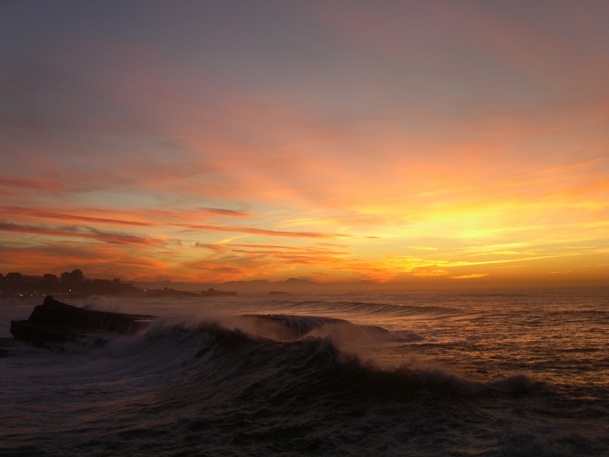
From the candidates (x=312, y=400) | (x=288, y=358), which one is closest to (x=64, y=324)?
(x=288, y=358)

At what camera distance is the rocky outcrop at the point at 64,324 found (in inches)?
1053

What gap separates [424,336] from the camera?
81.8 ft

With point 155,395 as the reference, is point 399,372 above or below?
above

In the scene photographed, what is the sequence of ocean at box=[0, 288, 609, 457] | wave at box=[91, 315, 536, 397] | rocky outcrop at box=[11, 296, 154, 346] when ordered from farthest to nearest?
rocky outcrop at box=[11, 296, 154, 346]
wave at box=[91, 315, 536, 397]
ocean at box=[0, 288, 609, 457]

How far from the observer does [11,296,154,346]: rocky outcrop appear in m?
26.8

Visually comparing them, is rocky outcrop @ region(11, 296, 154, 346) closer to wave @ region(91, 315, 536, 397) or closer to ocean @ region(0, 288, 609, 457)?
wave @ region(91, 315, 536, 397)

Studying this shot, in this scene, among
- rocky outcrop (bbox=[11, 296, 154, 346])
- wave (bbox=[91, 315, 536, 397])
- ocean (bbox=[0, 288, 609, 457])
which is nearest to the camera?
ocean (bbox=[0, 288, 609, 457])

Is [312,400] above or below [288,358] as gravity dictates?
below

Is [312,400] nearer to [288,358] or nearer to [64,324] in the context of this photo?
[288,358]

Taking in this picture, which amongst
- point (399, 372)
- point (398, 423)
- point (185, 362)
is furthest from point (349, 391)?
point (185, 362)

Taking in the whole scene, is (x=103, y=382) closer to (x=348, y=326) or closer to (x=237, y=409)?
(x=237, y=409)

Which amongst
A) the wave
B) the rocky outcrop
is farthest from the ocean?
the rocky outcrop

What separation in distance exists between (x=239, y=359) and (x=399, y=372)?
6.89 metres

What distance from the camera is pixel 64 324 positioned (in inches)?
1223
